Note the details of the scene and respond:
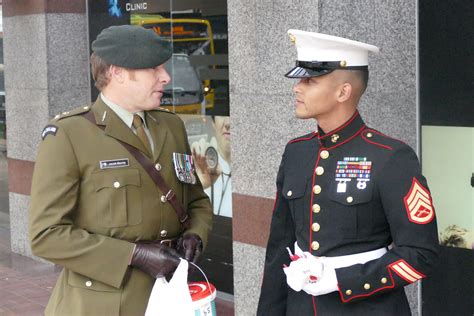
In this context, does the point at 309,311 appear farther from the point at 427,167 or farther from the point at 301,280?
the point at 427,167

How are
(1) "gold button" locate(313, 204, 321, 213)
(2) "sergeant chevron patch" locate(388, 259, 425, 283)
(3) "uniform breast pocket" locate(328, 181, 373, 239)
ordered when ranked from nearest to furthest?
(2) "sergeant chevron patch" locate(388, 259, 425, 283), (3) "uniform breast pocket" locate(328, 181, 373, 239), (1) "gold button" locate(313, 204, 321, 213)

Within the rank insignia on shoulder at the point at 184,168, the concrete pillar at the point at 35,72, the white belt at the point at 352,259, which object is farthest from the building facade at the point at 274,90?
the concrete pillar at the point at 35,72

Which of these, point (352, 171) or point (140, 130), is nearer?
point (352, 171)

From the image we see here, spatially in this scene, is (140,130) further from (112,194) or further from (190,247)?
(190,247)

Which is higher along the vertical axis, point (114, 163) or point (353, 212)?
point (114, 163)

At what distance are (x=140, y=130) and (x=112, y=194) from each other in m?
0.32

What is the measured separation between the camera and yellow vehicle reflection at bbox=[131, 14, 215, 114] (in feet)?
25.1

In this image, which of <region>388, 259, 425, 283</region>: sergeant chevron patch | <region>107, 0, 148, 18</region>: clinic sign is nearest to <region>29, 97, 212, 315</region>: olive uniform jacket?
<region>388, 259, 425, 283</region>: sergeant chevron patch

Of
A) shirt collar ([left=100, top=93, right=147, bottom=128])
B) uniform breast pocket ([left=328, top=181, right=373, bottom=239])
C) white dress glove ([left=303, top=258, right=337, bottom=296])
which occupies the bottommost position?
white dress glove ([left=303, top=258, right=337, bottom=296])

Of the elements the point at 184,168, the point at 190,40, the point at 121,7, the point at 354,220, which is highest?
the point at 121,7

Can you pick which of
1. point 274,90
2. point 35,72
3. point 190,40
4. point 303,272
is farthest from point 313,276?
point 35,72

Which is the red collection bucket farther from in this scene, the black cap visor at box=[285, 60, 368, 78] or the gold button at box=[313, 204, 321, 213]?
the black cap visor at box=[285, 60, 368, 78]

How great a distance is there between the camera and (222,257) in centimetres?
774

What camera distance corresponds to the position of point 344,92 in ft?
10.9
